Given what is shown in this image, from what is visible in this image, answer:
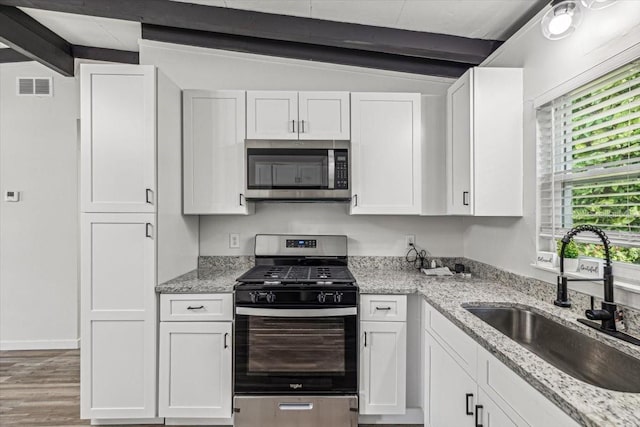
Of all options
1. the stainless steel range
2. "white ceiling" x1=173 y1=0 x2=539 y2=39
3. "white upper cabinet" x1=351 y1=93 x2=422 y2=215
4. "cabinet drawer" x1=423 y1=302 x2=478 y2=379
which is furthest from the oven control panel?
"white ceiling" x1=173 y1=0 x2=539 y2=39

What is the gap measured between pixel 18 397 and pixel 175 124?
226cm

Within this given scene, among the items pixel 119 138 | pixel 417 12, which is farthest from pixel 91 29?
pixel 417 12

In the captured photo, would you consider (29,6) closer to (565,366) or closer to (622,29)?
(622,29)

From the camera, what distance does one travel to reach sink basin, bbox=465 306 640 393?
4.13 ft

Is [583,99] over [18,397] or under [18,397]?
over

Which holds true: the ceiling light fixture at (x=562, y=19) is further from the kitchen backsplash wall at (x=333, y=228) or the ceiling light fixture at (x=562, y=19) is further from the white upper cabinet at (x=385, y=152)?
the kitchen backsplash wall at (x=333, y=228)

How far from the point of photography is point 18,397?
2686mm

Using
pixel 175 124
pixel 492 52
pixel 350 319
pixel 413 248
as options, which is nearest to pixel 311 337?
pixel 350 319

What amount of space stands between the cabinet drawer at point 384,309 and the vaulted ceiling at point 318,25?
167 cm

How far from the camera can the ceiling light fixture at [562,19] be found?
4.94 feet

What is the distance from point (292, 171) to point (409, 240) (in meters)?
1.12

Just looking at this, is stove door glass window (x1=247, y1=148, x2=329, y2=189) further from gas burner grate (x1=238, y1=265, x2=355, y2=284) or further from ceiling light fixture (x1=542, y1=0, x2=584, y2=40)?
ceiling light fixture (x1=542, y1=0, x2=584, y2=40)

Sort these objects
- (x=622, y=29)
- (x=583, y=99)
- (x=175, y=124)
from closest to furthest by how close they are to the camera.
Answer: (x=622, y=29) < (x=583, y=99) < (x=175, y=124)

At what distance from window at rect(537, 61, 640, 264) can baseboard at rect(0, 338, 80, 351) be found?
409 centimetres
